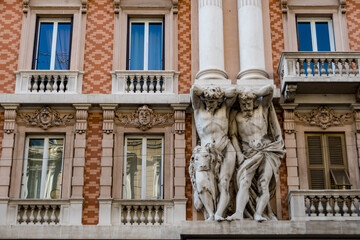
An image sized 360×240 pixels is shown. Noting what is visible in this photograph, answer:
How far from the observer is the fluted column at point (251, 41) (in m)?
19.4

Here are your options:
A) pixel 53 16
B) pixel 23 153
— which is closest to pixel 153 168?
pixel 23 153

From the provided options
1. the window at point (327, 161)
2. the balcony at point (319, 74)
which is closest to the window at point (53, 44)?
the balcony at point (319, 74)

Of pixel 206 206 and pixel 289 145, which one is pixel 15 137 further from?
pixel 289 145

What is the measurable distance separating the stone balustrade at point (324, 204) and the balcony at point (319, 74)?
287cm

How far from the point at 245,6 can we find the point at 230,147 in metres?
4.51

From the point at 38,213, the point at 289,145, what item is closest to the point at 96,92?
the point at 38,213

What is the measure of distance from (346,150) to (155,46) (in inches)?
251

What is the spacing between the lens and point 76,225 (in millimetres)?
17656

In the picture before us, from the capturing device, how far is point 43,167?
19.0 meters

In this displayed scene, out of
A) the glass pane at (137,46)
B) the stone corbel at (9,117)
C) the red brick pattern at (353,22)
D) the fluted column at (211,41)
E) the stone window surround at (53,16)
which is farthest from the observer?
the glass pane at (137,46)

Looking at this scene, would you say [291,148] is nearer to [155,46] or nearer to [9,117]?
[155,46]

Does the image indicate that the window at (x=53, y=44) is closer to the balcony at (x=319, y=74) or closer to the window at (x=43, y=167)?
the window at (x=43, y=167)

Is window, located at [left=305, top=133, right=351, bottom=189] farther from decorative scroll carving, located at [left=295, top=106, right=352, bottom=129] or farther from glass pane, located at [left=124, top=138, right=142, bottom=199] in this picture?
glass pane, located at [left=124, top=138, right=142, bottom=199]

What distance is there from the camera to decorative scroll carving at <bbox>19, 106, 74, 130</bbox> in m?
19.2
